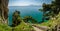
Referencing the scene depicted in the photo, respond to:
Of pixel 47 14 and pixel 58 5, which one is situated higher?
pixel 58 5

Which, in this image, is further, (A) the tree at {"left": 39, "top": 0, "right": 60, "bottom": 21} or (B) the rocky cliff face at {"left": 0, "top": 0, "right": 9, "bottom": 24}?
(A) the tree at {"left": 39, "top": 0, "right": 60, "bottom": 21}

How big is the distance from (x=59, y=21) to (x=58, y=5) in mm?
4437

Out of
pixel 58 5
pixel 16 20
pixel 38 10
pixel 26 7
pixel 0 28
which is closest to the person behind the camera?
pixel 0 28

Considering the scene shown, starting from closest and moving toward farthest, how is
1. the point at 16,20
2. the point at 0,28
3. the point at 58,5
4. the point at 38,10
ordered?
the point at 0,28
the point at 16,20
the point at 58,5
the point at 38,10

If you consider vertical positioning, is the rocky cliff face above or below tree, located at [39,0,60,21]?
above

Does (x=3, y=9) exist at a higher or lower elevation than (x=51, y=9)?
higher

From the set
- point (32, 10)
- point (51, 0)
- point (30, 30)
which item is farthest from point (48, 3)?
point (30, 30)

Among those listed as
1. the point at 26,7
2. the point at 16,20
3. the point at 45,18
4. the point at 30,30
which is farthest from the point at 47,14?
the point at 30,30

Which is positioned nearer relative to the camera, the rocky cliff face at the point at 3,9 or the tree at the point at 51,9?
the rocky cliff face at the point at 3,9

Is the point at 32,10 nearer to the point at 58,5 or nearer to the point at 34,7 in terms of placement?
the point at 34,7

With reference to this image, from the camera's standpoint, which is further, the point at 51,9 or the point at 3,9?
the point at 51,9

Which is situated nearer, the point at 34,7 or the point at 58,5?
the point at 58,5

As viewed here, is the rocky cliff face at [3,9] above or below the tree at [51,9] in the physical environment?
above

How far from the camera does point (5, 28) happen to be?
5.21 meters
